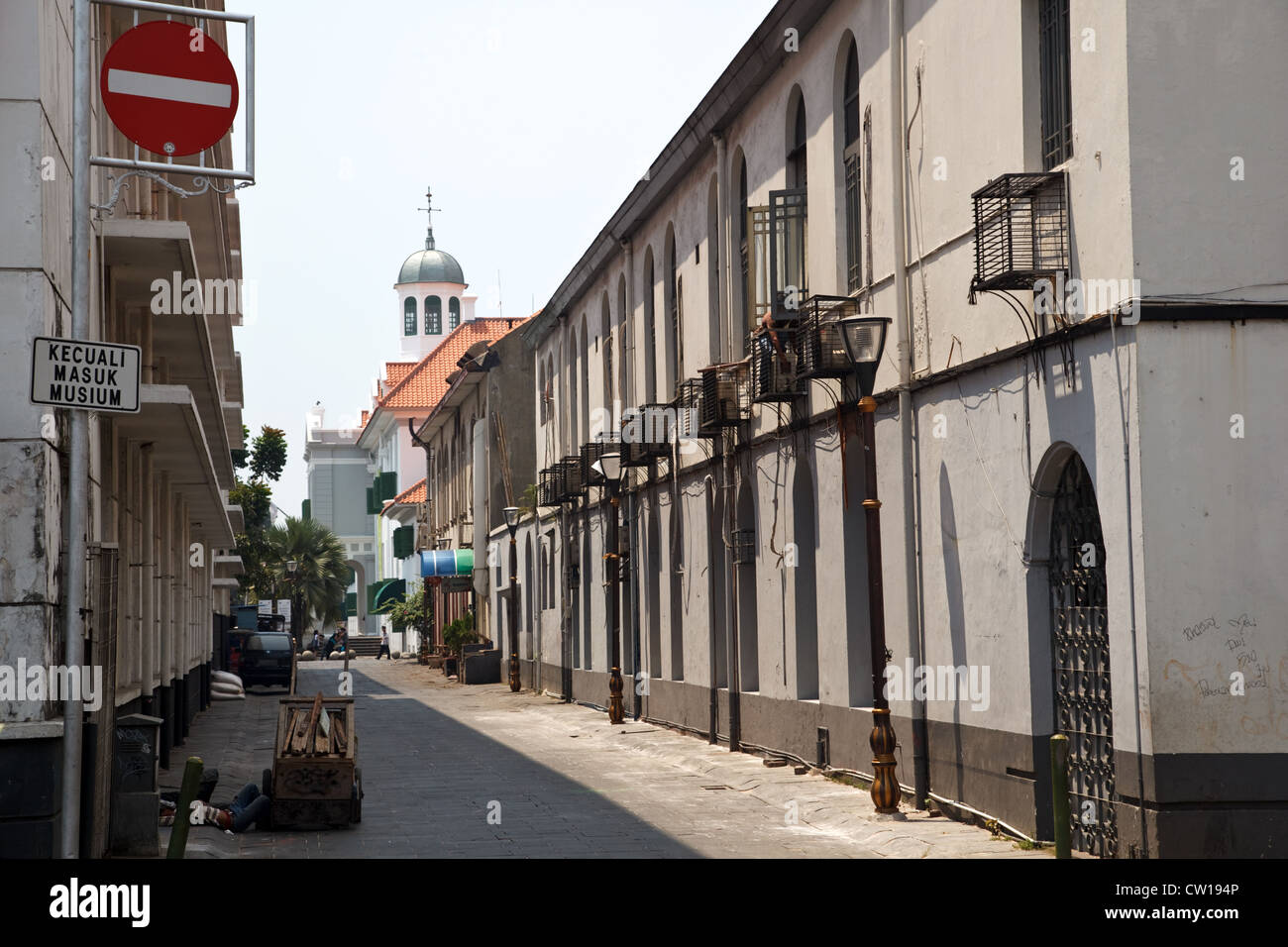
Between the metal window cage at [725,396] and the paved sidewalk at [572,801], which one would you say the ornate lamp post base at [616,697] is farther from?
the metal window cage at [725,396]

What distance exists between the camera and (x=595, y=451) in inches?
1137

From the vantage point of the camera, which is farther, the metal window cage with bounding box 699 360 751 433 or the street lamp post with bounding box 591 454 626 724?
the street lamp post with bounding box 591 454 626 724

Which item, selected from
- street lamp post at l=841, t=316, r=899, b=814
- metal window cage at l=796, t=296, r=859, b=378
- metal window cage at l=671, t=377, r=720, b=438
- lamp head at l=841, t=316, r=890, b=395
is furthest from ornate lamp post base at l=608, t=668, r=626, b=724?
lamp head at l=841, t=316, r=890, b=395

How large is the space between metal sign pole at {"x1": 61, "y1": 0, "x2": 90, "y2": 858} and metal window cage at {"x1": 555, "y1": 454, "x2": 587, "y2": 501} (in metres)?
21.7

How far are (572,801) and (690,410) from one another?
7.77 metres

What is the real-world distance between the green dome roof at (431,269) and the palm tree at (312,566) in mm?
23109

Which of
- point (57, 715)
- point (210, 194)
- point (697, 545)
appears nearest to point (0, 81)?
point (57, 715)

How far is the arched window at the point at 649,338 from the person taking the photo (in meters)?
26.5

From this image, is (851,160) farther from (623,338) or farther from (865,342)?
(623,338)

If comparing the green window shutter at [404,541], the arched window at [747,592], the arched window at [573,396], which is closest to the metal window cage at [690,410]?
the arched window at [747,592]

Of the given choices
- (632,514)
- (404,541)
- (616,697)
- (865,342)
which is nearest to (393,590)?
(404,541)

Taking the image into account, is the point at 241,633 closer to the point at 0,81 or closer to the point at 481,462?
the point at 481,462

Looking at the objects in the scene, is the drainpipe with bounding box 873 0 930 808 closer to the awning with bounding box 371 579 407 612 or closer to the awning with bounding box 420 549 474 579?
the awning with bounding box 420 549 474 579

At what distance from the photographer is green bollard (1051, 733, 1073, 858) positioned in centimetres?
870
